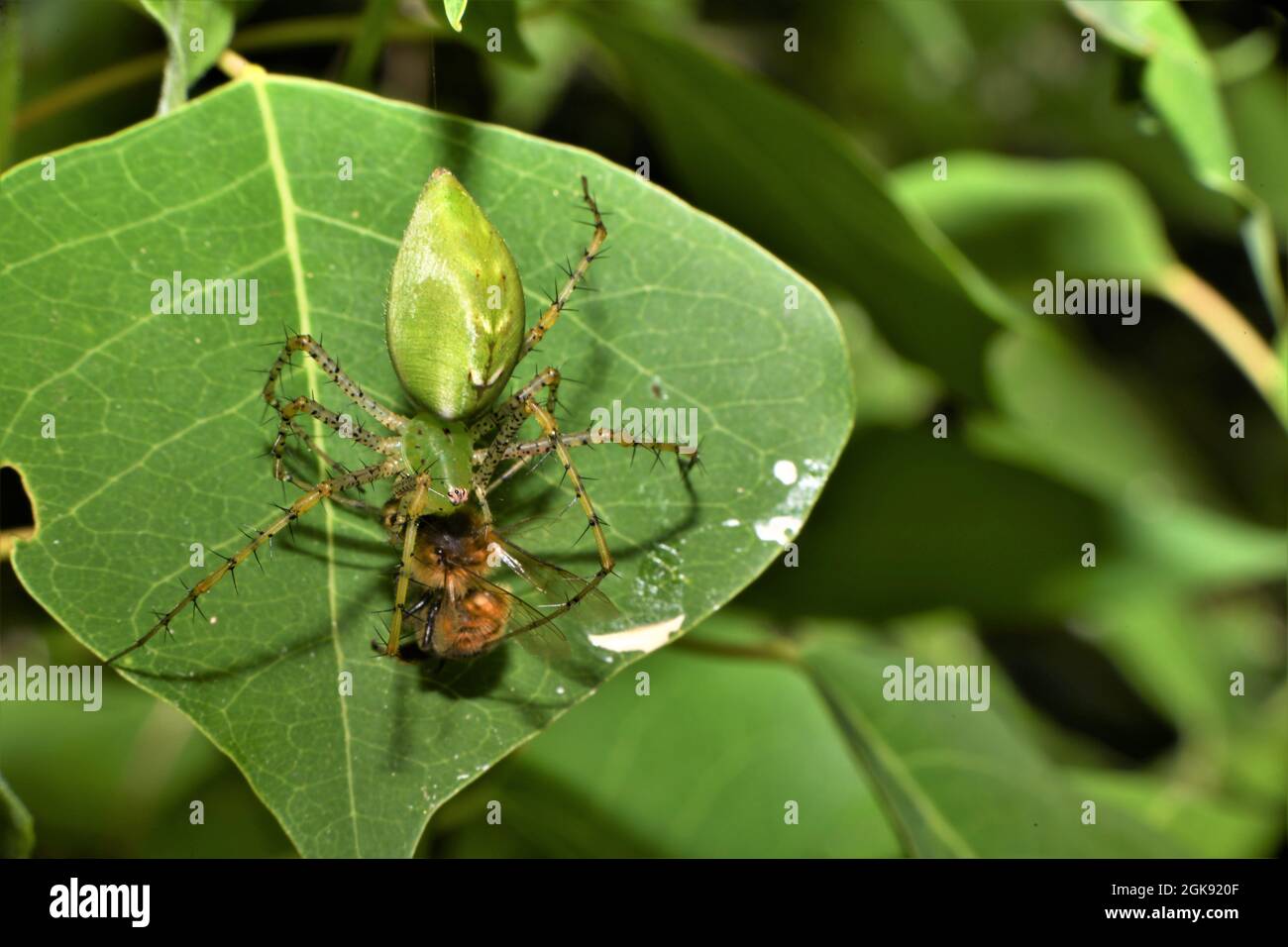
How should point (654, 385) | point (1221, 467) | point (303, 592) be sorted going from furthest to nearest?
point (1221, 467) < point (654, 385) < point (303, 592)

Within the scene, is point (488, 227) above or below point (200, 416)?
above

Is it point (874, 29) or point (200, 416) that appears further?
point (874, 29)

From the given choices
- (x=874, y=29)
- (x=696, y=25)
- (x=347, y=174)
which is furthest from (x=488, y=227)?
(x=874, y=29)

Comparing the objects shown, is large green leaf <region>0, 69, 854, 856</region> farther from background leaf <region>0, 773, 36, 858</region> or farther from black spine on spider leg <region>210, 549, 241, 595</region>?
background leaf <region>0, 773, 36, 858</region>

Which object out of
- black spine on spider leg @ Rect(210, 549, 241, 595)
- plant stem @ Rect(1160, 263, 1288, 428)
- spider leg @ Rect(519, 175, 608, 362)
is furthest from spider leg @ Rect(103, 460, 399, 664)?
plant stem @ Rect(1160, 263, 1288, 428)

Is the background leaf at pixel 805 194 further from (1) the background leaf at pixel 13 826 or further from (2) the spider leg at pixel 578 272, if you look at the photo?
(1) the background leaf at pixel 13 826

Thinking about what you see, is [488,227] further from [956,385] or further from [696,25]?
[696,25]

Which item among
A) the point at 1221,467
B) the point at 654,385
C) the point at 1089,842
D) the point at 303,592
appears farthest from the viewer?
the point at 1221,467

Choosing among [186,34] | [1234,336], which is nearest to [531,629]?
[186,34]
